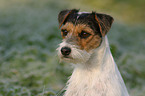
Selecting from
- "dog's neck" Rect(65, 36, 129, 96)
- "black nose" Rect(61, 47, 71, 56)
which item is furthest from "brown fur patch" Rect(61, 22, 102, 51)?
"black nose" Rect(61, 47, 71, 56)

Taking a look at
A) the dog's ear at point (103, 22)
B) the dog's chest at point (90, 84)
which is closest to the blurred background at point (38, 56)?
the dog's chest at point (90, 84)

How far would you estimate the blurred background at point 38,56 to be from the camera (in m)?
7.28

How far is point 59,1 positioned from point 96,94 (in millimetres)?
17501

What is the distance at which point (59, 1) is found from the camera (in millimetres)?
21266

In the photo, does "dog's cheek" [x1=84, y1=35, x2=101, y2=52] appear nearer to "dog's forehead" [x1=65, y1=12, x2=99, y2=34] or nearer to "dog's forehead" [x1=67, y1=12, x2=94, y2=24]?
"dog's forehead" [x1=65, y1=12, x2=99, y2=34]

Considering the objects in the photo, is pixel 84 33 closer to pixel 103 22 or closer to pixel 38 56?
pixel 103 22

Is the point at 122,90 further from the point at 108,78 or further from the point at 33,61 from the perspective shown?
the point at 33,61

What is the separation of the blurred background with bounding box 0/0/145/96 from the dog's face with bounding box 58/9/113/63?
1.35 meters

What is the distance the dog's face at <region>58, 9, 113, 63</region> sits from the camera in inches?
180

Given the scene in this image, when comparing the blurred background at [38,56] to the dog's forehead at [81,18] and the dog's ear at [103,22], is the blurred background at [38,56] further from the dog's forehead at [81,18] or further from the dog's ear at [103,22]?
the dog's ear at [103,22]

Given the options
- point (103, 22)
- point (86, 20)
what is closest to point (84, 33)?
point (86, 20)

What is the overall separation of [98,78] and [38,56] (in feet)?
16.3

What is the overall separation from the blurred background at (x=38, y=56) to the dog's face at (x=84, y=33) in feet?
4.42

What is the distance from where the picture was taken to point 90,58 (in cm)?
480
